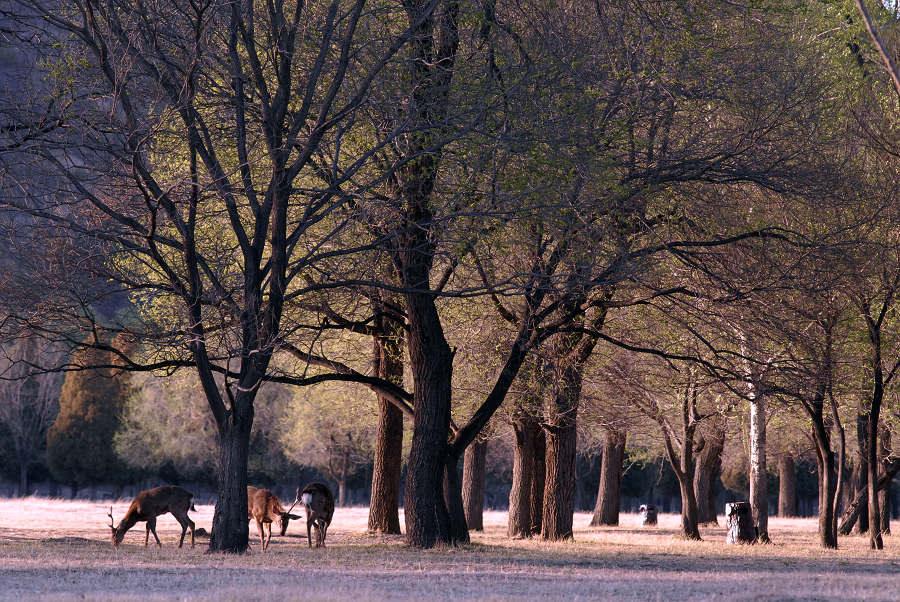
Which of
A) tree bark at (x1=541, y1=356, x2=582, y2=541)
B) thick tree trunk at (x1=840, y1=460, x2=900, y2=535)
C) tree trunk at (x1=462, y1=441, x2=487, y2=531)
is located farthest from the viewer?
tree trunk at (x1=462, y1=441, x2=487, y2=531)

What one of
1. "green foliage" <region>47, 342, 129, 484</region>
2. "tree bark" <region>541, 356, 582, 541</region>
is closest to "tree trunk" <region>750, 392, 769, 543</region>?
"tree bark" <region>541, 356, 582, 541</region>

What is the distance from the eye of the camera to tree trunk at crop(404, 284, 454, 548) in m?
18.1

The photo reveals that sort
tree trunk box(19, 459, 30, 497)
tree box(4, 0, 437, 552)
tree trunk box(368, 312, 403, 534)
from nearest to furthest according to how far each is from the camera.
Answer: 1. tree box(4, 0, 437, 552)
2. tree trunk box(368, 312, 403, 534)
3. tree trunk box(19, 459, 30, 497)

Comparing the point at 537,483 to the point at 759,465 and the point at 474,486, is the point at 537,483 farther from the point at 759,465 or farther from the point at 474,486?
the point at 474,486

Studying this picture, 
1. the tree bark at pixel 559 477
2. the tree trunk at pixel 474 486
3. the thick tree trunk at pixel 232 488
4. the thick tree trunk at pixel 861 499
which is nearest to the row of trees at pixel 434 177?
the thick tree trunk at pixel 232 488

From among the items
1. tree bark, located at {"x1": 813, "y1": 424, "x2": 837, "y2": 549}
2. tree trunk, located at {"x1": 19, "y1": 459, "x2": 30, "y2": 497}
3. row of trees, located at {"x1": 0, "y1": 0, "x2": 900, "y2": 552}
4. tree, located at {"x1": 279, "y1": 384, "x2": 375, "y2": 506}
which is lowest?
tree trunk, located at {"x1": 19, "y1": 459, "x2": 30, "y2": 497}

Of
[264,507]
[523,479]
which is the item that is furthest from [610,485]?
[264,507]

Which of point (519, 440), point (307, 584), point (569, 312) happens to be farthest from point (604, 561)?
point (519, 440)

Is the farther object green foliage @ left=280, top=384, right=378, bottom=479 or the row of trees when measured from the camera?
green foliage @ left=280, top=384, right=378, bottom=479

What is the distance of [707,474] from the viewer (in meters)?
39.4

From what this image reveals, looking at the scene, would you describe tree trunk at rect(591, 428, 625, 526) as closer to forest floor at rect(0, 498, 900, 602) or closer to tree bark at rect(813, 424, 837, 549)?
tree bark at rect(813, 424, 837, 549)

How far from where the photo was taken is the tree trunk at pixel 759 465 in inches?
988

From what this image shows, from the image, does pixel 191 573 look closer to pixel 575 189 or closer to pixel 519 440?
pixel 575 189

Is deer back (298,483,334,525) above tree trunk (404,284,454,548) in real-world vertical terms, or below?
below
